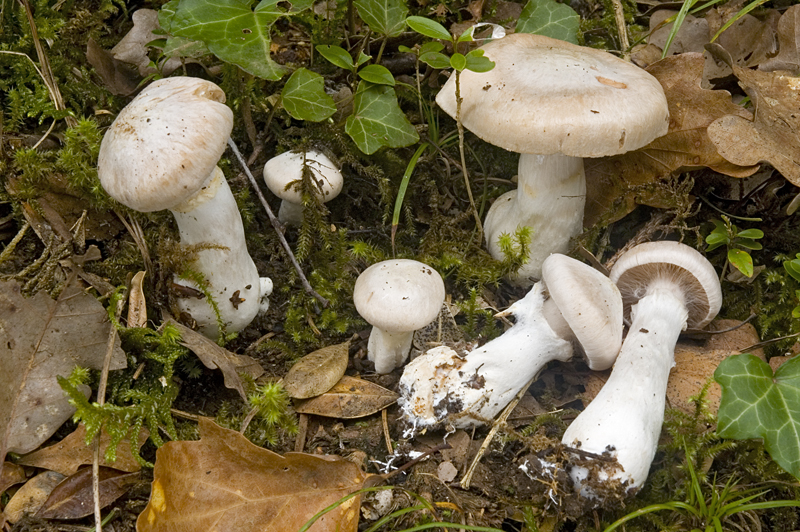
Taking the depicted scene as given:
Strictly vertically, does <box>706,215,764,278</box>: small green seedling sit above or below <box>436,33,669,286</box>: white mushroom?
below

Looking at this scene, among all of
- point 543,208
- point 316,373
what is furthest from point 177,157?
point 543,208

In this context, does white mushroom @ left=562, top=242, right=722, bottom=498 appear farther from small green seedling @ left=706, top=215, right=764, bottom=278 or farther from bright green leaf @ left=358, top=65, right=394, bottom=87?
bright green leaf @ left=358, top=65, right=394, bottom=87

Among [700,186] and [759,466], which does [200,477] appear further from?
[700,186]

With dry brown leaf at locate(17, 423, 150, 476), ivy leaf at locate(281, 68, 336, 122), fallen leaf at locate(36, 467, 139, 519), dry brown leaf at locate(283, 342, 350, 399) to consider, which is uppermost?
ivy leaf at locate(281, 68, 336, 122)

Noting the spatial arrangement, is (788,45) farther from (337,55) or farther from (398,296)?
(398,296)

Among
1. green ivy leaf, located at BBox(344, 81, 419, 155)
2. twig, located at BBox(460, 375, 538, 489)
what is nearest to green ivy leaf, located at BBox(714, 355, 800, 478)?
twig, located at BBox(460, 375, 538, 489)

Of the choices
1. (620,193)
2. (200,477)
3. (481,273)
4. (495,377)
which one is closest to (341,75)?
(481,273)
